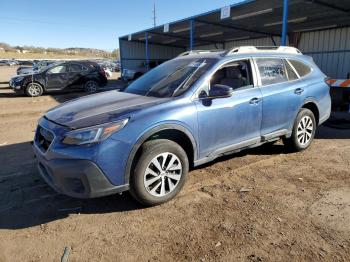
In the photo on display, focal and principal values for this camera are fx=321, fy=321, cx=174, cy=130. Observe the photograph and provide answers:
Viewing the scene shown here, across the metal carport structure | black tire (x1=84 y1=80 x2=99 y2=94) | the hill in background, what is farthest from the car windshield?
the hill in background

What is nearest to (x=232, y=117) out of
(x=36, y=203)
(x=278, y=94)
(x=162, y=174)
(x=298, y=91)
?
(x=278, y=94)

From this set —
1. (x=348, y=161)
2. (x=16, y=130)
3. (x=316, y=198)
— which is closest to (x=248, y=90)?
(x=316, y=198)

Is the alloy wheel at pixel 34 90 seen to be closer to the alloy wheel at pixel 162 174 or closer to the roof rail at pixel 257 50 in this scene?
the roof rail at pixel 257 50

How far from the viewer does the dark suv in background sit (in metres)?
14.5

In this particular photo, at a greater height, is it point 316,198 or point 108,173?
point 108,173

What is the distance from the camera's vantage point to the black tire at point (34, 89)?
14570 millimetres

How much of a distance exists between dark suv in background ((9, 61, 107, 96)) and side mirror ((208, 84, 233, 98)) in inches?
501

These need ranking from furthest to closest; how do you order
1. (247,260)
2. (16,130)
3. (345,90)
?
(345,90) < (16,130) < (247,260)

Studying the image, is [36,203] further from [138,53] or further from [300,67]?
[138,53]

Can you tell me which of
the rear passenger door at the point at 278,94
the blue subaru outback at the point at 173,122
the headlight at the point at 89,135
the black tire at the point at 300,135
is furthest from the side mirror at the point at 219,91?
the black tire at the point at 300,135

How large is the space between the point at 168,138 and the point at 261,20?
14454 mm

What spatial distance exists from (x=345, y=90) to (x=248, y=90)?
665 cm

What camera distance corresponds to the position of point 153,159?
3.56 metres

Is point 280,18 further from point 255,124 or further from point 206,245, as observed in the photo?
point 206,245
